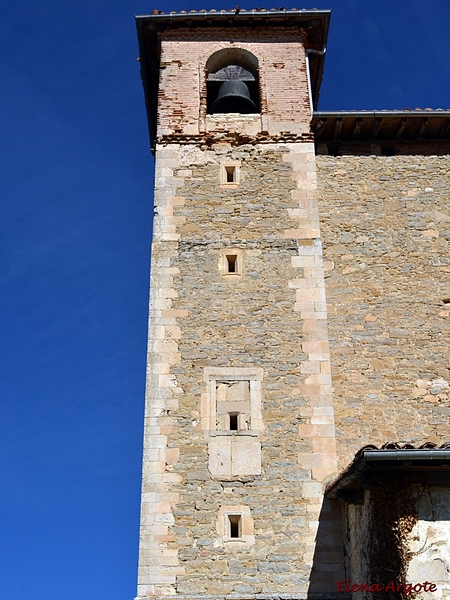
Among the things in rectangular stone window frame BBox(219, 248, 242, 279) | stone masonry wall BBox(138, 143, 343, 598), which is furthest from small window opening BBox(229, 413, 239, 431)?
rectangular stone window frame BBox(219, 248, 242, 279)

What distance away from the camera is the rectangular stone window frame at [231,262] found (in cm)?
1069

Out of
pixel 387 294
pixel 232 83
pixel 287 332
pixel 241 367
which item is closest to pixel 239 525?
pixel 241 367

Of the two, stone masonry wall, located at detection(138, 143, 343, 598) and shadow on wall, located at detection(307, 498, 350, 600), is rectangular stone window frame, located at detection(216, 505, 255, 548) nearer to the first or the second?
stone masonry wall, located at detection(138, 143, 343, 598)

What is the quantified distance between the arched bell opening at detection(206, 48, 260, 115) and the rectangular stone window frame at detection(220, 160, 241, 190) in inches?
58.3

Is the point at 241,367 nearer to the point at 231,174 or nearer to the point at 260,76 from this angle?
the point at 231,174

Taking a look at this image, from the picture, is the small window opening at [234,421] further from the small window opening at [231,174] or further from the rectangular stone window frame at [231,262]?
the small window opening at [231,174]

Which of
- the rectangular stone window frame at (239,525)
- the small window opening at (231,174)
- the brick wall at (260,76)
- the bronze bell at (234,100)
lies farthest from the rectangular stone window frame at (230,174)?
the rectangular stone window frame at (239,525)

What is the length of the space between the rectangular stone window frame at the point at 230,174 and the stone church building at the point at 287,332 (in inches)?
1.3

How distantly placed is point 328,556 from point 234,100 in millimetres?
7582

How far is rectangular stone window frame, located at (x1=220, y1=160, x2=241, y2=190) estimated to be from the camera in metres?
11.6

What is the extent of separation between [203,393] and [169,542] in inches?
74.7

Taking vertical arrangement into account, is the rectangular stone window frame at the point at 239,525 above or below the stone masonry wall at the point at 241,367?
below

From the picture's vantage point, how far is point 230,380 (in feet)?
32.2

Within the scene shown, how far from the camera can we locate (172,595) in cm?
847
